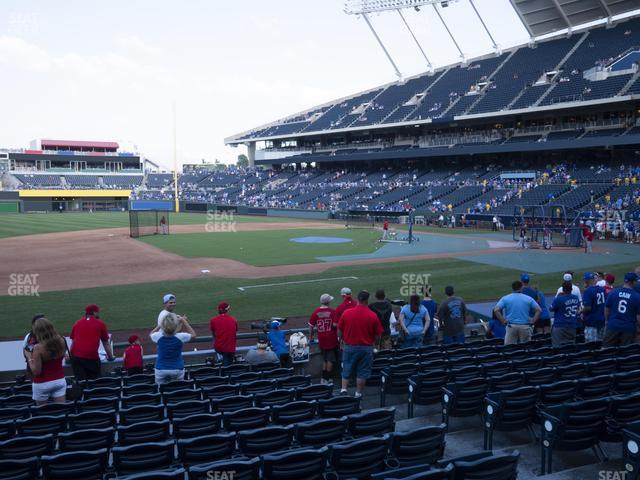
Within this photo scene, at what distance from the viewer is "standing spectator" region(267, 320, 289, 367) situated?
1016 cm

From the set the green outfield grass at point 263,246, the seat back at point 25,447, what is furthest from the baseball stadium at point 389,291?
the green outfield grass at point 263,246

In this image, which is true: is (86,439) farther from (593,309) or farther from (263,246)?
(263,246)

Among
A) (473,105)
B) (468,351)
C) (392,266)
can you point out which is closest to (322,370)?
(468,351)

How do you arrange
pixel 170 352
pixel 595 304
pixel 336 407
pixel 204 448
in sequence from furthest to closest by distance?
pixel 595 304, pixel 170 352, pixel 336 407, pixel 204 448

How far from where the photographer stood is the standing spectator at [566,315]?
10336 mm

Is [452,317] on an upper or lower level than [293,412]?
upper

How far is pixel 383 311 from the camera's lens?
10828mm

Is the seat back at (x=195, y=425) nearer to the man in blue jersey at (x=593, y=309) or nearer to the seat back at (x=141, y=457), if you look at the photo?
the seat back at (x=141, y=457)

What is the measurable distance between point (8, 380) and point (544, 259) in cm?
2561

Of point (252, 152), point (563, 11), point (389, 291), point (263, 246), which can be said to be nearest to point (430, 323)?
point (389, 291)

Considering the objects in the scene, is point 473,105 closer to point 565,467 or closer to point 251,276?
point 251,276

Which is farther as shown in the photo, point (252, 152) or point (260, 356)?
point (252, 152)

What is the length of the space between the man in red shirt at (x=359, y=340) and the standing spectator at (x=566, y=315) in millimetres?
4213

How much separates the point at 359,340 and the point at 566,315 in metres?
4.72
